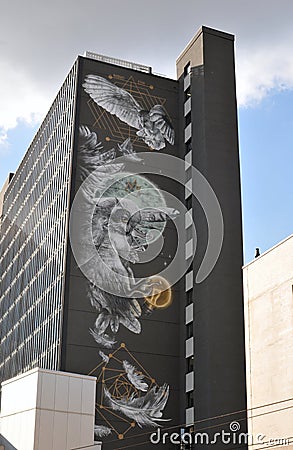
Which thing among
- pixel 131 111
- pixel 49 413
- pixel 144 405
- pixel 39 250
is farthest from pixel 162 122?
pixel 49 413

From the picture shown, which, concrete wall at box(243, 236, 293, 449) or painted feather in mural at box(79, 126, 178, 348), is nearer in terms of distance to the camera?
concrete wall at box(243, 236, 293, 449)

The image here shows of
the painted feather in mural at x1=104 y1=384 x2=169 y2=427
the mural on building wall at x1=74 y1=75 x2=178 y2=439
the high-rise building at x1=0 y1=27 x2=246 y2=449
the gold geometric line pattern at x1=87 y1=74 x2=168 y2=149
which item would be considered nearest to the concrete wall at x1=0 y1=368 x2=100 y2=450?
the high-rise building at x1=0 y1=27 x2=246 y2=449

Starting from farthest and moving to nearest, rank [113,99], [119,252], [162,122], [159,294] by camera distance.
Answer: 1. [162,122]
2. [113,99]
3. [159,294]
4. [119,252]

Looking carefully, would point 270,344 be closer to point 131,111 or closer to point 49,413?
point 49,413

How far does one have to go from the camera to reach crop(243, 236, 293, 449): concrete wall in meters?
31.5

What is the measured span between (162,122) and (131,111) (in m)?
2.54

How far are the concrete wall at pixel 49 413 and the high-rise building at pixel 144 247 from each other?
486 centimetres

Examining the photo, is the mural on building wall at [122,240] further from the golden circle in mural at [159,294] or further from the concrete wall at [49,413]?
the concrete wall at [49,413]

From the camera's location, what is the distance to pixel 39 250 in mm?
56844

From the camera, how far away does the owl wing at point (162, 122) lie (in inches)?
2160

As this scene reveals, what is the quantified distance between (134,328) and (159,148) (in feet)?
43.5

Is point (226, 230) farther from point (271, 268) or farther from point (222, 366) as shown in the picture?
point (271, 268)

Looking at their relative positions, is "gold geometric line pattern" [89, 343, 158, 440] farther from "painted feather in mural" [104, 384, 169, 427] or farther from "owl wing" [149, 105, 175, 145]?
"owl wing" [149, 105, 175, 145]

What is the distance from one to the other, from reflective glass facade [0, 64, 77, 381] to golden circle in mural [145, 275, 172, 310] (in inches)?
236
